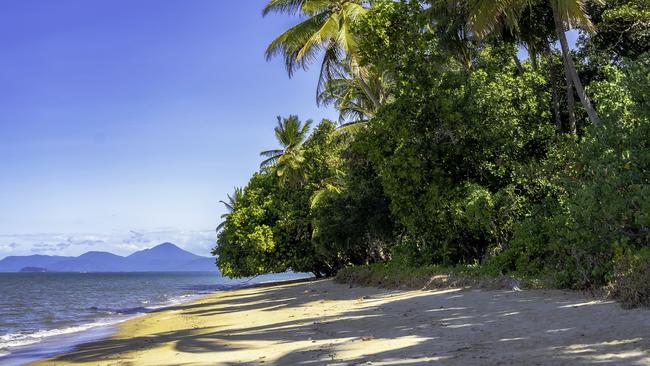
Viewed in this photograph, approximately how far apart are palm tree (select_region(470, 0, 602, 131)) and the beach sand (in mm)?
6906

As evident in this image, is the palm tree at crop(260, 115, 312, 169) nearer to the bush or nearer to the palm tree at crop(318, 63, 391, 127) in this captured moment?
the palm tree at crop(318, 63, 391, 127)

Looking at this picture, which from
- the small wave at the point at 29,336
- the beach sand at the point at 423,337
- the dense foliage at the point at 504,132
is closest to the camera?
the beach sand at the point at 423,337

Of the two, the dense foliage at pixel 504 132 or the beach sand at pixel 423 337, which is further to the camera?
the dense foliage at pixel 504 132

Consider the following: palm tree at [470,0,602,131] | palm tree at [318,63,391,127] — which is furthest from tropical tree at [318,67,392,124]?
palm tree at [470,0,602,131]

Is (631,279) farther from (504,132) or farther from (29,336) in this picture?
(29,336)

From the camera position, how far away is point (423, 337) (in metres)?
7.45

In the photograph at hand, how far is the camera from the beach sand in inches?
228

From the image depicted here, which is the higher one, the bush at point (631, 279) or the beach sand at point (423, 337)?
the bush at point (631, 279)

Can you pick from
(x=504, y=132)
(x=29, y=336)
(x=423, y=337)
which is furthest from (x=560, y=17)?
(x=29, y=336)

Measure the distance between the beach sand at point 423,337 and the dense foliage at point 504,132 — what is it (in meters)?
1.50

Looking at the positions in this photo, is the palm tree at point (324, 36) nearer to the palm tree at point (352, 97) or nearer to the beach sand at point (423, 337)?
the palm tree at point (352, 97)

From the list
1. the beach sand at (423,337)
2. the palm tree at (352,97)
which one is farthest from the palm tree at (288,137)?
the beach sand at (423,337)

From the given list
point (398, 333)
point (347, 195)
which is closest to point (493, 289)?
point (398, 333)

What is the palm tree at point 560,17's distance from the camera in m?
14.4
